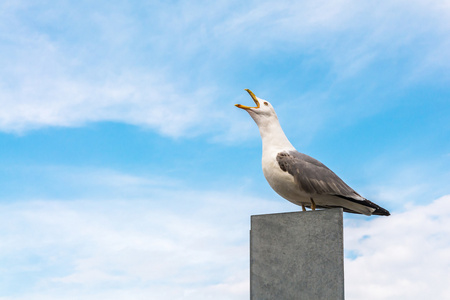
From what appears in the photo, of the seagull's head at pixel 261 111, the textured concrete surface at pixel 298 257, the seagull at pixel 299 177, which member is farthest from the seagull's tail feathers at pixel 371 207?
the seagull's head at pixel 261 111

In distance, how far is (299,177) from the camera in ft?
20.3

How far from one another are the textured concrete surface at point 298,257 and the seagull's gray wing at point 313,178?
317 mm

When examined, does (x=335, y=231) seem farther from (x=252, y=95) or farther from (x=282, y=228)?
(x=252, y=95)

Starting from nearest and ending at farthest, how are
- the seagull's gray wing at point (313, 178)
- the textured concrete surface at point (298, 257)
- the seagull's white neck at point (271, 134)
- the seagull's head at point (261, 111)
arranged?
1. the textured concrete surface at point (298, 257)
2. the seagull's gray wing at point (313, 178)
3. the seagull's white neck at point (271, 134)
4. the seagull's head at point (261, 111)

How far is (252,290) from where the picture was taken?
241 inches

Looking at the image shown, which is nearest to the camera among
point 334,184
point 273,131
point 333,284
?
point 333,284

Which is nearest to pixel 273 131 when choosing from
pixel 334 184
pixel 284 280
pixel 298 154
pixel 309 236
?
pixel 298 154

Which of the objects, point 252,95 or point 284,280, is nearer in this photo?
point 284,280

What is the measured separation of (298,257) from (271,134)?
1618mm

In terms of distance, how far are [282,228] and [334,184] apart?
0.83 m

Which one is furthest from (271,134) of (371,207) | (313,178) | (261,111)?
(371,207)

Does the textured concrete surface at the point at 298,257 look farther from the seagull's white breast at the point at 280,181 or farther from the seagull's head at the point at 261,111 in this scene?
the seagull's head at the point at 261,111

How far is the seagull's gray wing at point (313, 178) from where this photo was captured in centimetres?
618

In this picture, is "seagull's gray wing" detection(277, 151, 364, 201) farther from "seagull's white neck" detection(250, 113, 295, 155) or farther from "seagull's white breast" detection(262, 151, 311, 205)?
"seagull's white neck" detection(250, 113, 295, 155)
